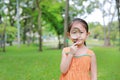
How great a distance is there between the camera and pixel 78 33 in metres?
3.12

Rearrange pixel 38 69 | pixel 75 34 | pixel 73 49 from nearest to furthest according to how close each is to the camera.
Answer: pixel 73 49 → pixel 75 34 → pixel 38 69

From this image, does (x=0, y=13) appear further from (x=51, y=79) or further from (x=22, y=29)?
(x=51, y=79)

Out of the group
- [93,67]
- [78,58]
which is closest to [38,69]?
[93,67]

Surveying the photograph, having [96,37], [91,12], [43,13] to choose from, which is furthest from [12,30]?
[96,37]

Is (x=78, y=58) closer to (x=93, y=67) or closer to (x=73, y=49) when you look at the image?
(x=73, y=49)

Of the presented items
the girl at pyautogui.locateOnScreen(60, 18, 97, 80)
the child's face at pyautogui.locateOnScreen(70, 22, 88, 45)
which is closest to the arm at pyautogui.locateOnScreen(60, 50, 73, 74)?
the girl at pyautogui.locateOnScreen(60, 18, 97, 80)

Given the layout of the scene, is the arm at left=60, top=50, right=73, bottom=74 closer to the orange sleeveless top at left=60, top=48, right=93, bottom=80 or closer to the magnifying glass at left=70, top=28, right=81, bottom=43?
the orange sleeveless top at left=60, top=48, right=93, bottom=80

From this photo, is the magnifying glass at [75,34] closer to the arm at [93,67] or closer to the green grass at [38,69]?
the arm at [93,67]

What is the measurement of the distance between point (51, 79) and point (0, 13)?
34203mm

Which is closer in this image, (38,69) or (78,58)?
(78,58)

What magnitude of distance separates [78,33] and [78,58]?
0.80 ft

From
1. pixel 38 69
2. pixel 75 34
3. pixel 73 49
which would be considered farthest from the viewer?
pixel 38 69

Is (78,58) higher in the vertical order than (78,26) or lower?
lower

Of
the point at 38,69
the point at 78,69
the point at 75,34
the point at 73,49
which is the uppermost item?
the point at 75,34
